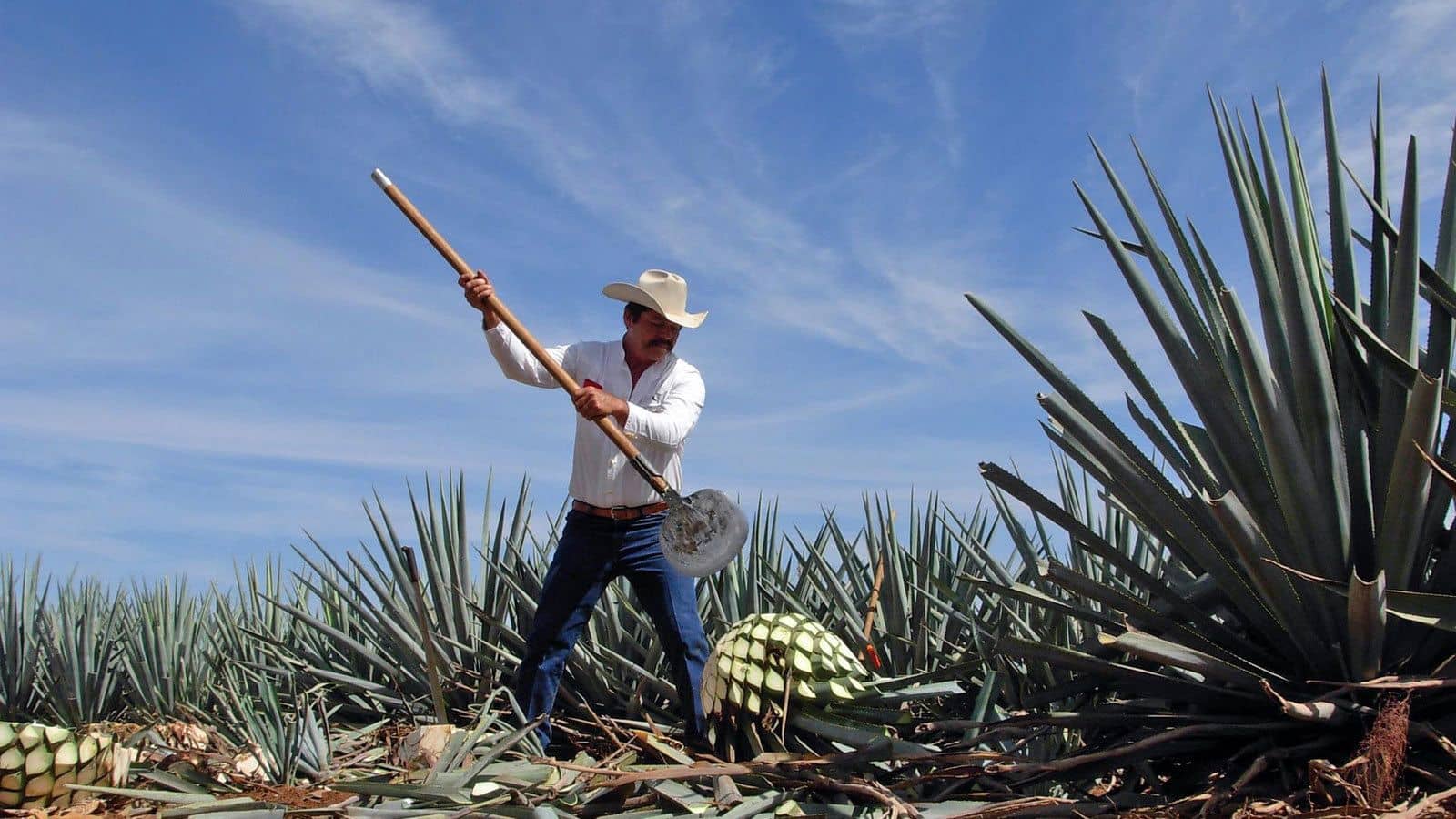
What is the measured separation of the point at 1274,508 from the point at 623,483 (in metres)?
1.78

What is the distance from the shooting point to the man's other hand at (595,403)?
3.29 m

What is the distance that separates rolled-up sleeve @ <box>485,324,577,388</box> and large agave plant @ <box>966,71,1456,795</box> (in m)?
1.57

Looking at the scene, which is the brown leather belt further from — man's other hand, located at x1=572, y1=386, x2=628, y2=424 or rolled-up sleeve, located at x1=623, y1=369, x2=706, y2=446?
man's other hand, located at x1=572, y1=386, x2=628, y2=424

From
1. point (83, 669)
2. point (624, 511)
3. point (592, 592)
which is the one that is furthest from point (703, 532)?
point (83, 669)

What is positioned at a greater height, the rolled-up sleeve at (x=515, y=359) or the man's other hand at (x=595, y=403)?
the rolled-up sleeve at (x=515, y=359)

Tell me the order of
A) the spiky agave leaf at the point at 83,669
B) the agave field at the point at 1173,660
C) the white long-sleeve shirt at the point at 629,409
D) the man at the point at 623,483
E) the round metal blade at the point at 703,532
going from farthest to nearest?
the spiky agave leaf at the point at 83,669, the white long-sleeve shirt at the point at 629,409, the man at the point at 623,483, the round metal blade at the point at 703,532, the agave field at the point at 1173,660

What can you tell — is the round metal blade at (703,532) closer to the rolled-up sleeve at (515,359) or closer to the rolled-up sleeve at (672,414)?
the rolled-up sleeve at (672,414)

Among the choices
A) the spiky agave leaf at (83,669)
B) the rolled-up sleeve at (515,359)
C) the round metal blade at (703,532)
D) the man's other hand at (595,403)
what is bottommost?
the spiky agave leaf at (83,669)

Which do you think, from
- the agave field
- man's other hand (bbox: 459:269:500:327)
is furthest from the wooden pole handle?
the agave field

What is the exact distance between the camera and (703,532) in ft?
10.8

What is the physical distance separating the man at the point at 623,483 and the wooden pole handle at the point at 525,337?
0.03m

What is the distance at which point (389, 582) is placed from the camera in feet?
13.8

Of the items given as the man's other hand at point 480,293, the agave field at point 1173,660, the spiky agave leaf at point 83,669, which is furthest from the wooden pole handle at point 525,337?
the spiky agave leaf at point 83,669

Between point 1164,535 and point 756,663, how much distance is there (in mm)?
975
